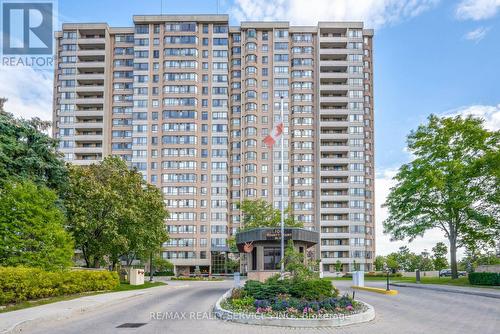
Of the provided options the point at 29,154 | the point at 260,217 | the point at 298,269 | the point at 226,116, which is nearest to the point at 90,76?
the point at 226,116

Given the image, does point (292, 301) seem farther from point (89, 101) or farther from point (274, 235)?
point (89, 101)

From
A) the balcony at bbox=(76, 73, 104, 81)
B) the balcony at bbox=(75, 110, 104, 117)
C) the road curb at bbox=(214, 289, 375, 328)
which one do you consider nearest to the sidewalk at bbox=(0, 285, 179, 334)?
the road curb at bbox=(214, 289, 375, 328)

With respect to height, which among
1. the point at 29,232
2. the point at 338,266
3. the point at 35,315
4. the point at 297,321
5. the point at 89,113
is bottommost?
the point at 338,266

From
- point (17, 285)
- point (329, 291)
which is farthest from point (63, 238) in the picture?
point (329, 291)

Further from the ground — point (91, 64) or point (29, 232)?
point (91, 64)

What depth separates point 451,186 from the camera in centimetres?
4528

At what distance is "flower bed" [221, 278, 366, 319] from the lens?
1630 centimetres

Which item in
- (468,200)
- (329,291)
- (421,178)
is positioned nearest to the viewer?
(329,291)

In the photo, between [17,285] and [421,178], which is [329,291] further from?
[421,178]

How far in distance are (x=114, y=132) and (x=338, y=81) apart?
4814 centimetres

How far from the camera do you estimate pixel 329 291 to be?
1914 cm

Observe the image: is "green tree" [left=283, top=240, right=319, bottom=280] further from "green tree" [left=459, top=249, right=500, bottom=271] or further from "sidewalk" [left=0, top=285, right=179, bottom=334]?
A: "green tree" [left=459, top=249, right=500, bottom=271]

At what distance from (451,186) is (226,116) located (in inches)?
2463

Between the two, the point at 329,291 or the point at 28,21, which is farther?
the point at 28,21
